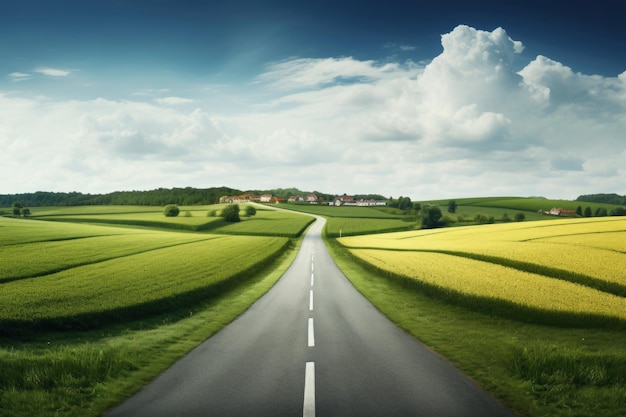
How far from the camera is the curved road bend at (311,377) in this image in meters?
8.08

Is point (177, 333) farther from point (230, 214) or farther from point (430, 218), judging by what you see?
point (430, 218)

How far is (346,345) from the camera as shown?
1230cm

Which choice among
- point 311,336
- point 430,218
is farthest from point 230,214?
point 311,336

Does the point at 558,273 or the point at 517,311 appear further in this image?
the point at 558,273

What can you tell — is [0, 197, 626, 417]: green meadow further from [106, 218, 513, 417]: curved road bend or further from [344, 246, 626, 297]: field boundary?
[106, 218, 513, 417]: curved road bend

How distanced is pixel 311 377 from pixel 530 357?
565 cm

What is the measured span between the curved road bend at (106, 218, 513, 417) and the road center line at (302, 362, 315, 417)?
21mm

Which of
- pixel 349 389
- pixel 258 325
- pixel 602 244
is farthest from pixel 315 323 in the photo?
pixel 602 244

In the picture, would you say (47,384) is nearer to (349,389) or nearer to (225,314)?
(349,389)

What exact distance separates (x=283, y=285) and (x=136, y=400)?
15538 millimetres

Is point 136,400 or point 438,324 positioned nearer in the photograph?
point 136,400

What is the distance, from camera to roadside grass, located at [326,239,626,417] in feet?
27.8

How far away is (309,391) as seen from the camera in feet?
28.9

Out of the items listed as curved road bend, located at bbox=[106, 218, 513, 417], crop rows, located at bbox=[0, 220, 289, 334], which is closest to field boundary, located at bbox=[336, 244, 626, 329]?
curved road bend, located at bbox=[106, 218, 513, 417]
